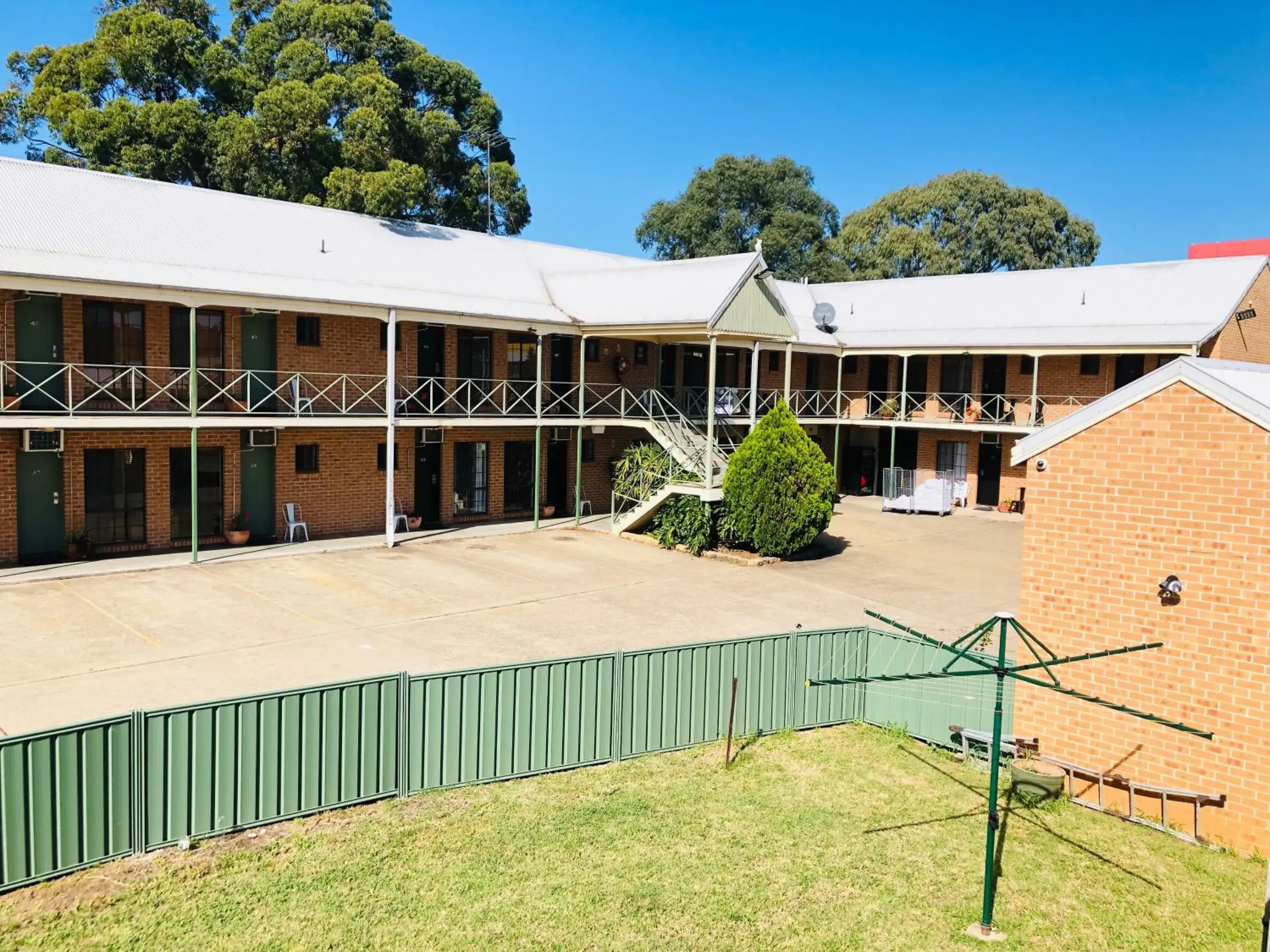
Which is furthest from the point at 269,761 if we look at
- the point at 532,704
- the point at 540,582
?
the point at 540,582

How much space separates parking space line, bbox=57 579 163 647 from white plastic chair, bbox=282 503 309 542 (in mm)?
4794

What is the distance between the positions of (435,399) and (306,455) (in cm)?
369

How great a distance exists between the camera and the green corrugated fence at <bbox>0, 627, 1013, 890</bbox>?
7230 mm

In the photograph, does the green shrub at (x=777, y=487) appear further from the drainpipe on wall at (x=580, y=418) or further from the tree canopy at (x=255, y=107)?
the tree canopy at (x=255, y=107)

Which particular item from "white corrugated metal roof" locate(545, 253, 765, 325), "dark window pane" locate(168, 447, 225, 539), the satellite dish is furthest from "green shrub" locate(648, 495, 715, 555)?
the satellite dish

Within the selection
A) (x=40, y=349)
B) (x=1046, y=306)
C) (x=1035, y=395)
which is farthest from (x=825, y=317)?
(x=40, y=349)

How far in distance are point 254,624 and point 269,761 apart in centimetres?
634

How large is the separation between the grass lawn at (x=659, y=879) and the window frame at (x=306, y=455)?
42.9 ft

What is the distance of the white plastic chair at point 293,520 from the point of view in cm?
2038

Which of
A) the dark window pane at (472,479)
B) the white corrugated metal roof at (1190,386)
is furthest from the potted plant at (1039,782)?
the dark window pane at (472,479)

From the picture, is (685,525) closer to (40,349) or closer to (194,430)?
(194,430)

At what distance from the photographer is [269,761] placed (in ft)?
26.7

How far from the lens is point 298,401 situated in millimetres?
19625

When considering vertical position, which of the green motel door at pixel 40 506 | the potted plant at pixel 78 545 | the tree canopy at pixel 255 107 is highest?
the tree canopy at pixel 255 107
